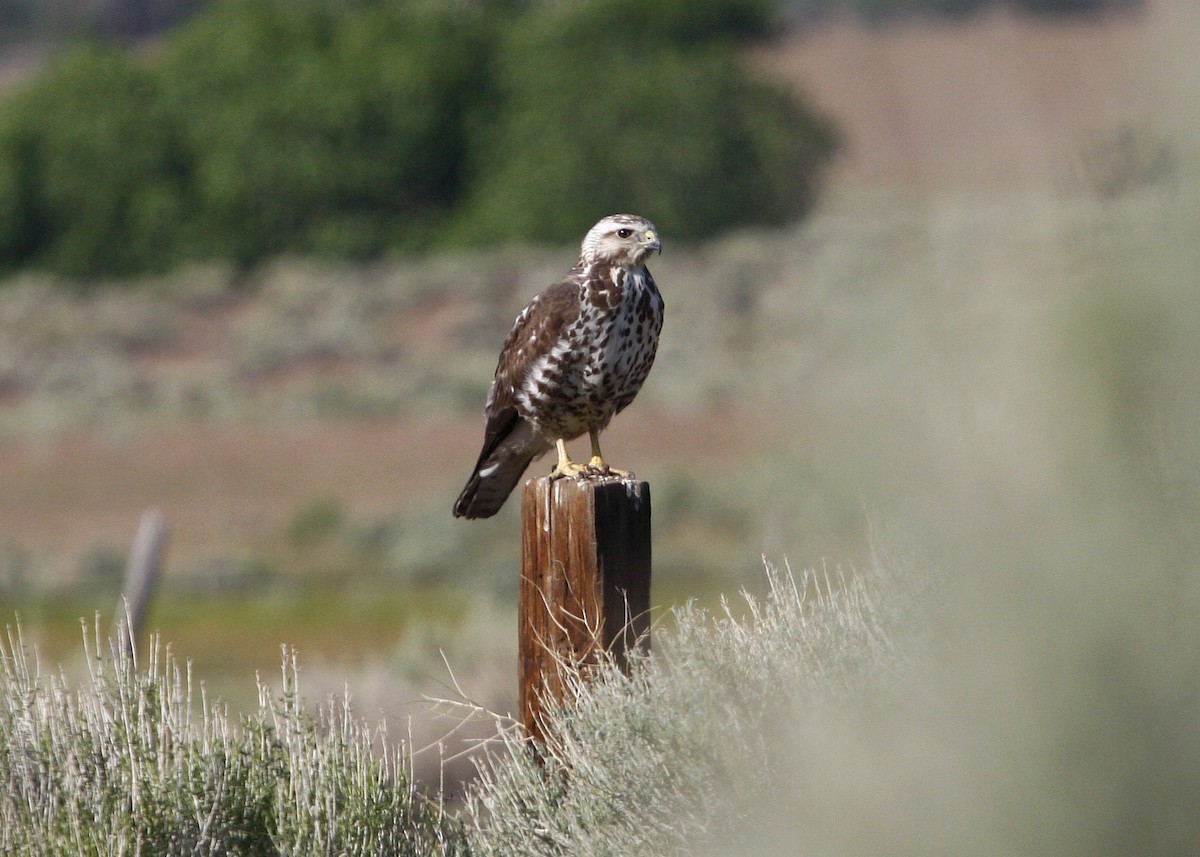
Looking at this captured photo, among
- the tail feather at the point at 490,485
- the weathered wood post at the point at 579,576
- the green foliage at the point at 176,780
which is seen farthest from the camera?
the tail feather at the point at 490,485

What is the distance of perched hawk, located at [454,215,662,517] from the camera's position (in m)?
5.40

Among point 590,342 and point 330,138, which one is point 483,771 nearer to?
point 590,342

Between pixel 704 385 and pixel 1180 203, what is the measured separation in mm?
20881

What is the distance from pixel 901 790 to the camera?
3.00m

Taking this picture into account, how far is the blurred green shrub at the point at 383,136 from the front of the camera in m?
36.9

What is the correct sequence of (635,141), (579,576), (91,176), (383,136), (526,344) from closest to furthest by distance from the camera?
1. (579,576)
2. (526,344)
3. (635,141)
4. (383,136)
5. (91,176)

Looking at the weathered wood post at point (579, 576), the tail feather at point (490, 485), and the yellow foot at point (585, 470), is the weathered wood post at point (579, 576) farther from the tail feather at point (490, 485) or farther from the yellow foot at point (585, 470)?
the tail feather at point (490, 485)

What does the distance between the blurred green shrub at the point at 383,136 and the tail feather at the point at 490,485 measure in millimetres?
30063

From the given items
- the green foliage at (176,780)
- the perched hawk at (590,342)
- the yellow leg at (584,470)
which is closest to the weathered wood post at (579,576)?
the green foliage at (176,780)

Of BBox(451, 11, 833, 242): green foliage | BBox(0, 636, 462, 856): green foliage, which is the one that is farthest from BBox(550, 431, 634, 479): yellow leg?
BBox(451, 11, 833, 242): green foliage

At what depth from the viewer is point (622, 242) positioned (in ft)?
18.0

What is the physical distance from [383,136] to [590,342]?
34199 millimetres

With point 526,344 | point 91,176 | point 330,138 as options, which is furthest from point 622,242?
point 91,176

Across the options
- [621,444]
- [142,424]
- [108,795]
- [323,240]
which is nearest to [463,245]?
[323,240]
